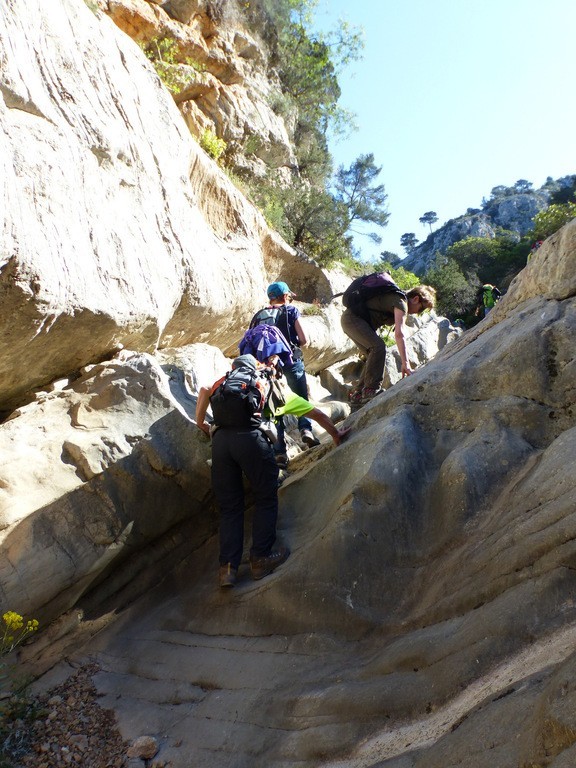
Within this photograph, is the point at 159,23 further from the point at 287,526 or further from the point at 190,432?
the point at 287,526

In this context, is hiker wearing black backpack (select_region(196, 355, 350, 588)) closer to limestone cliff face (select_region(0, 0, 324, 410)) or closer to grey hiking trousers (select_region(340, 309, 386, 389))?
limestone cliff face (select_region(0, 0, 324, 410))

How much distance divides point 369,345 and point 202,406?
2654mm

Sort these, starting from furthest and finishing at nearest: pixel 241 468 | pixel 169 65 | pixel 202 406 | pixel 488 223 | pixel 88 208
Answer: pixel 488 223 < pixel 169 65 < pixel 88 208 < pixel 202 406 < pixel 241 468

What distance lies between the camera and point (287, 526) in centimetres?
584

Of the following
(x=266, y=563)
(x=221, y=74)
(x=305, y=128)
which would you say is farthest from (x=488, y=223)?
(x=266, y=563)

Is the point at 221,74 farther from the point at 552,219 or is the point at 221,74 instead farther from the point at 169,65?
the point at 552,219

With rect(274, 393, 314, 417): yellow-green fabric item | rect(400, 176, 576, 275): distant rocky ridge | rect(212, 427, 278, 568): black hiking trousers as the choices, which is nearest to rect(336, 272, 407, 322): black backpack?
rect(274, 393, 314, 417): yellow-green fabric item

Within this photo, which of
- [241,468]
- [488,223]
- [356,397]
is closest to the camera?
[241,468]

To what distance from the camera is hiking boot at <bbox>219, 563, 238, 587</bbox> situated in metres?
5.38

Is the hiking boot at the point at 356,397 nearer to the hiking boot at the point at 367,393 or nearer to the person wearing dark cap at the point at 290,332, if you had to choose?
the hiking boot at the point at 367,393

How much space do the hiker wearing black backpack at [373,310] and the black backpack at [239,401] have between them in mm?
2630

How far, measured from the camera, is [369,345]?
788 cm

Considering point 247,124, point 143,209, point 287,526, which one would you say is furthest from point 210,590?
point 247,124

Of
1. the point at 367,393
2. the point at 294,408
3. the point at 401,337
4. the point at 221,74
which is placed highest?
the point at 221,74
